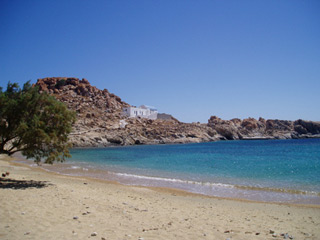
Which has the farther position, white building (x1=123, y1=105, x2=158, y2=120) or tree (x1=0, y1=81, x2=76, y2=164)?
white building (x1=123, y1=105, x2=158, y2=120)

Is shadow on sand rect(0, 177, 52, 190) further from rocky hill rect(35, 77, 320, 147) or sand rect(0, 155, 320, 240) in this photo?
rocky hill rect(35, 77, 320, 147)

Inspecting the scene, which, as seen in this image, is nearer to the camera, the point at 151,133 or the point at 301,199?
the point at 301,199

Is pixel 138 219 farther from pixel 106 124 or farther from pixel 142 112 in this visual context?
pixel 142 112

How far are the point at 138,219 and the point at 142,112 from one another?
10964 centimetres

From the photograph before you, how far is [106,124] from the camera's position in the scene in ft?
291

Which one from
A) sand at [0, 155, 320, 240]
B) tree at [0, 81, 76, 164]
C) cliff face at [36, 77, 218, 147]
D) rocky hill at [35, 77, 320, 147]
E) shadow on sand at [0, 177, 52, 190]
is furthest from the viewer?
rocky hill at [35, 77, 320, 147]

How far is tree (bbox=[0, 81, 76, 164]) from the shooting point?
13.4 meters

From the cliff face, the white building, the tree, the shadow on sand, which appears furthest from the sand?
the white building

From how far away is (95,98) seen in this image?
116688 millimetres

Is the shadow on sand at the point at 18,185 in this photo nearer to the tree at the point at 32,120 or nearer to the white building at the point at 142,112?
the tree at the point at 32,120

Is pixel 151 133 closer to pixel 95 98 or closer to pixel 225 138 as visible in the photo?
pixel 95 98

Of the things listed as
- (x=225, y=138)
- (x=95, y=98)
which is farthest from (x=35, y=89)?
(x=225, y=138)

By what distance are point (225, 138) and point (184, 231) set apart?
429 feet

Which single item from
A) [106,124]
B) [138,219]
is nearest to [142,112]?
[106,124]
